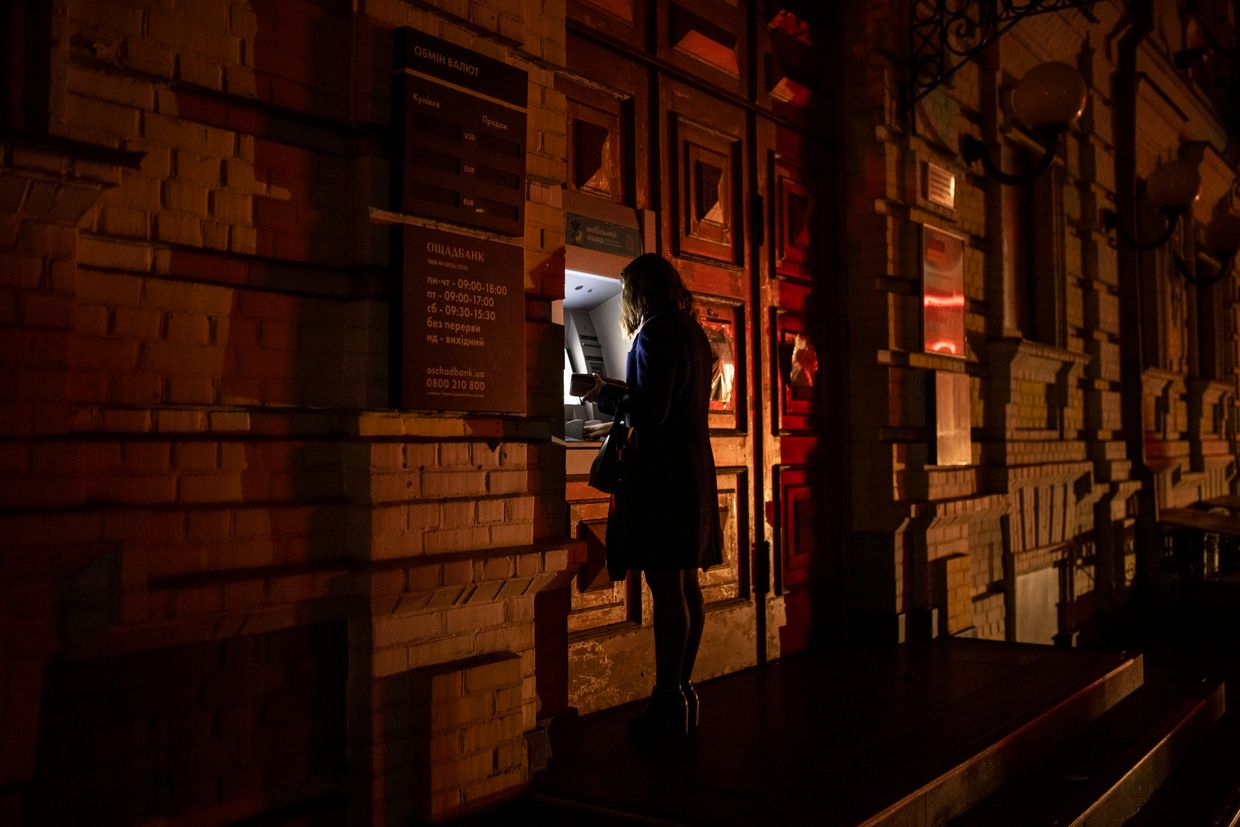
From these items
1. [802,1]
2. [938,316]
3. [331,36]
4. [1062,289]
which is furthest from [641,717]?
[1062,289]

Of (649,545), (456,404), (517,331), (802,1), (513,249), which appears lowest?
(649,545)

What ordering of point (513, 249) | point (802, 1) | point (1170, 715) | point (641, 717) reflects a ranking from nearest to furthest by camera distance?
point (513, 249) < point (641, 717) < point (1170, 715) < point (802, 1)

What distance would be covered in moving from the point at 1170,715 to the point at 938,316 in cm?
268

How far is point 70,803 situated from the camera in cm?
256

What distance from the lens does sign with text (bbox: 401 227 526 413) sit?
3.21 metres

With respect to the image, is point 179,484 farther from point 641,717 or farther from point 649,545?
point 641,717

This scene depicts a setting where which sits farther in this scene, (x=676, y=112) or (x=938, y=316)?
(x=938, y=316)

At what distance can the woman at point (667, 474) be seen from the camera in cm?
375

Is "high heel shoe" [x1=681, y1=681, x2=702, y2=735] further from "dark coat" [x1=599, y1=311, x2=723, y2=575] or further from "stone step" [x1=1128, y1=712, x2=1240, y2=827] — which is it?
"stone step" [x1=1128, y1=712, x2=1240, y2=827]

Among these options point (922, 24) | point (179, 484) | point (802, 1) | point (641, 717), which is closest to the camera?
point (179, 484)

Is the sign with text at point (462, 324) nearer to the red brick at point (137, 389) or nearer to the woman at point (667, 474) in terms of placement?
the woman at point (667, 474)

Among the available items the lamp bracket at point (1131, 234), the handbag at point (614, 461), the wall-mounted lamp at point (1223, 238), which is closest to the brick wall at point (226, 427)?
the handbag at point (614, 461)

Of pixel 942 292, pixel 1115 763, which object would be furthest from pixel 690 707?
pixel 942 292

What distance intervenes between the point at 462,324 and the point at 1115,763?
3221 mm
